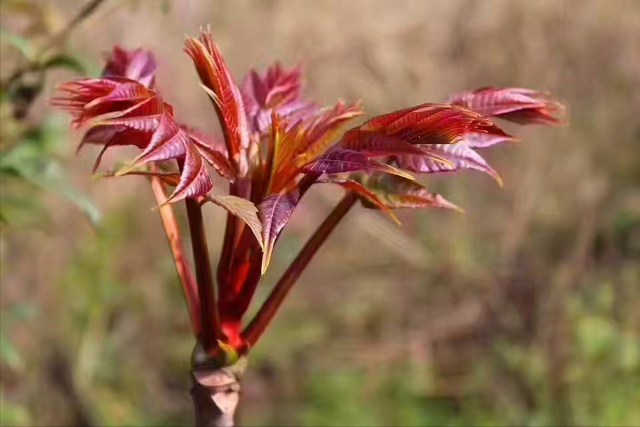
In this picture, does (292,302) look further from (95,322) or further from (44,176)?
(44,176)

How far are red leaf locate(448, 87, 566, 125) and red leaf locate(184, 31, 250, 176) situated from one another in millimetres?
198

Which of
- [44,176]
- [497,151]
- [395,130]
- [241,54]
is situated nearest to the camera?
[395,130]

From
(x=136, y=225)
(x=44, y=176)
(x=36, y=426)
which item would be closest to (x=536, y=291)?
(x=136, y=225)

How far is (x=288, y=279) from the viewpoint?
68 cm

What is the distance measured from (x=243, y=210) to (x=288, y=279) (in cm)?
13

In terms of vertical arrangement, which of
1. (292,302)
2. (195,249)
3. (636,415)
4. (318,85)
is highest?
(318,85)

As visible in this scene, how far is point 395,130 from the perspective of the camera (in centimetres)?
60

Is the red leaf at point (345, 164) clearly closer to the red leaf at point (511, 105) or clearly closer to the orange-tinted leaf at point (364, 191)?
the orange-tinted leaf at point (364, 191)

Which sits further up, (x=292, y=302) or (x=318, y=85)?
(x=318, y=85)

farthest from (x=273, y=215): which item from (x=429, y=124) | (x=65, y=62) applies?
(x=65, y=62)

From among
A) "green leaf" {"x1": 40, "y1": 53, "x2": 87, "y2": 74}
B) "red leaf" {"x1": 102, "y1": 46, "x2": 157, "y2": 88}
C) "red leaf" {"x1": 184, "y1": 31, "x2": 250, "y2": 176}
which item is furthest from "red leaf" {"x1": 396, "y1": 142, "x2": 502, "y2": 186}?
"green leaf" {"x1": 40, "y1": 53, "x2": 87, "y2": 74}

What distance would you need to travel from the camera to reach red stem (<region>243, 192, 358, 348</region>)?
2.24 ft

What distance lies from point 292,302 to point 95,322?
32.6 inches

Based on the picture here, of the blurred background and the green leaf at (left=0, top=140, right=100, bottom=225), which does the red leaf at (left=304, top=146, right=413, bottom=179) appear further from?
the blurred background
